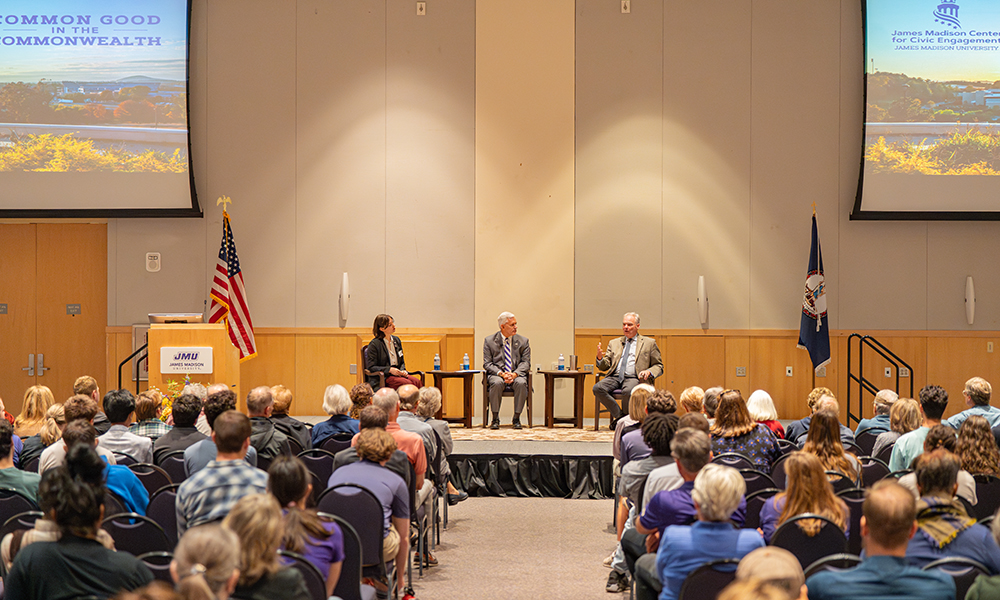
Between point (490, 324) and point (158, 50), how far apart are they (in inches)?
215

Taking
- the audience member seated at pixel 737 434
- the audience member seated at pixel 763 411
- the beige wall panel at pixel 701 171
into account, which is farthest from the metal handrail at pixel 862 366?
the audience member seated at pixel 737 434

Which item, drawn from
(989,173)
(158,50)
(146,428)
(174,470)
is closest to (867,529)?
(174,470)

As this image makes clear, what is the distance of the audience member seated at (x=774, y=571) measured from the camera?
7.11ft

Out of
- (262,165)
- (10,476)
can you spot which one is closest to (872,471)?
(10,476)

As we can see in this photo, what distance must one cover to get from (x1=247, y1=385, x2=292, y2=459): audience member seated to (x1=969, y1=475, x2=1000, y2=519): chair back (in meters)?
3.67

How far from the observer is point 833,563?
10.3 feet

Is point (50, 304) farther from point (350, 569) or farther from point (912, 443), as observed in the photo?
point (912, 443)

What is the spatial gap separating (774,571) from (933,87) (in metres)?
10.5

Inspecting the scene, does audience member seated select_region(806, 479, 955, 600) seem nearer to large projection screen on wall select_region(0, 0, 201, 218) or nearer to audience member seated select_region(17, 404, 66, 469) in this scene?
audience member seated select_region(17, 404, 66, 469)

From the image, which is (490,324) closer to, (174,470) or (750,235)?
(750,235)

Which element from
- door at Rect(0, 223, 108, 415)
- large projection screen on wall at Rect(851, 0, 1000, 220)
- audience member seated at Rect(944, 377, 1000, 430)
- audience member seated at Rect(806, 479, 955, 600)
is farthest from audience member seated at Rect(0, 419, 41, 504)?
large projection screen on wall at Rect(851, 0, 1000, 220)

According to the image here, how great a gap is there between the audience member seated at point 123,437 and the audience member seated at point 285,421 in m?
0.90

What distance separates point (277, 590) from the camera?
2.54 metres

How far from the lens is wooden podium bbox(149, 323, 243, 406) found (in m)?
9.05
